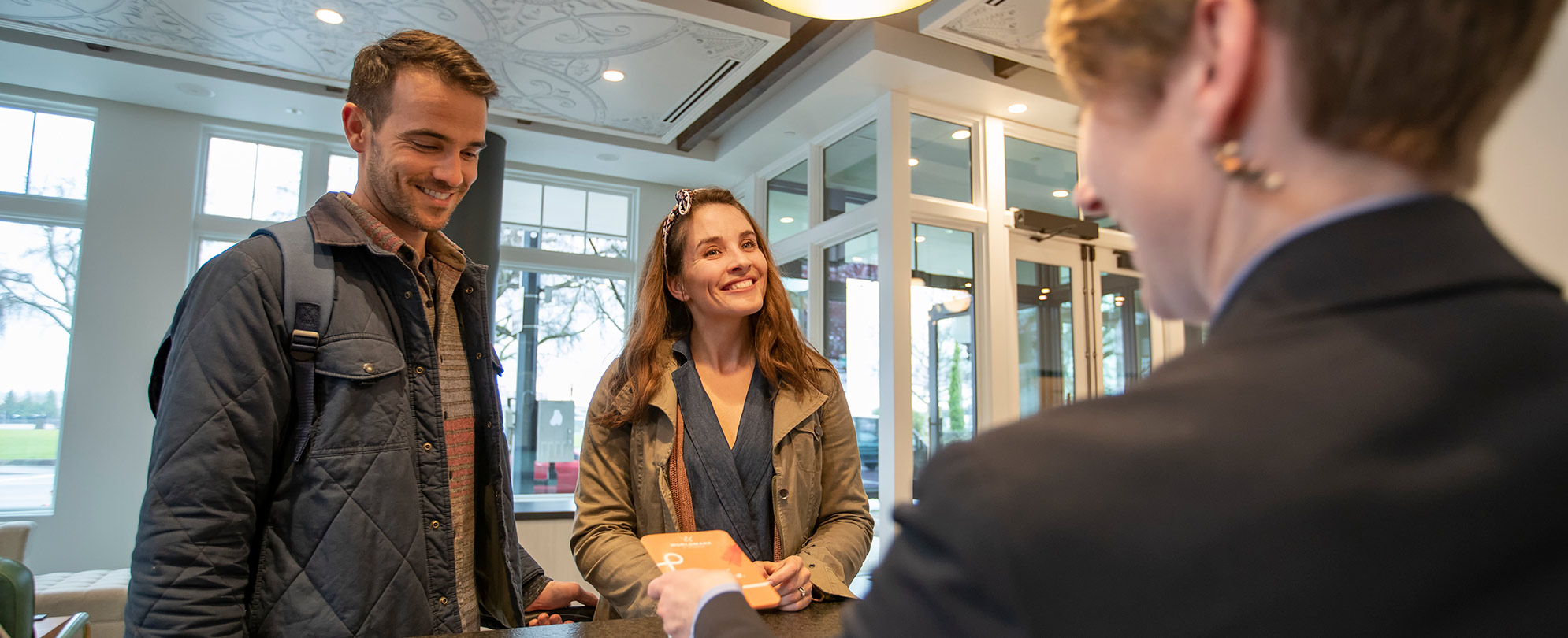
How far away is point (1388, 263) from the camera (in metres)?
0.35

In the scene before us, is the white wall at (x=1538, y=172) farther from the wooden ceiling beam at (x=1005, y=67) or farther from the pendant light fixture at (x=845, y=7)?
the wooden ceiling beam at (x=1005, y=67)

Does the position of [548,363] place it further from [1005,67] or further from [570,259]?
[1005,67]

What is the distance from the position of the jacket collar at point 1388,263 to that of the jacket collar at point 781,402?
1.38 m

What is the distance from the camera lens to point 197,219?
6.27 metres

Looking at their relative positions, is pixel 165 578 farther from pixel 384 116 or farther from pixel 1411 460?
pixel 1411 460

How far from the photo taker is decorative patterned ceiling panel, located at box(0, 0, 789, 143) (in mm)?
4430

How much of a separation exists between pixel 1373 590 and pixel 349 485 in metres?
1.29

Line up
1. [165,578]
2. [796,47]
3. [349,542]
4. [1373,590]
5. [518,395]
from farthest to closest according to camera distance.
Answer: [518,395], [796,47], [349,542], [165,578], [1373,590]

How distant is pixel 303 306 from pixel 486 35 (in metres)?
3.94

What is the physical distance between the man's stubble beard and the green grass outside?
632 cm

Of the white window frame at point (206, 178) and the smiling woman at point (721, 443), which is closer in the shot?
the smiling woman at point (721, 443)

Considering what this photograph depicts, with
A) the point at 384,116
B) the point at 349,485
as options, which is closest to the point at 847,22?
the point at 384,116

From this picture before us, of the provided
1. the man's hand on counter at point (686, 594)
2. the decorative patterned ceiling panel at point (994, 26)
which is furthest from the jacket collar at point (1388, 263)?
the decorative patterned ceiling panel at point (994, 26)

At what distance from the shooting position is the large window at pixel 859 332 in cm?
573
